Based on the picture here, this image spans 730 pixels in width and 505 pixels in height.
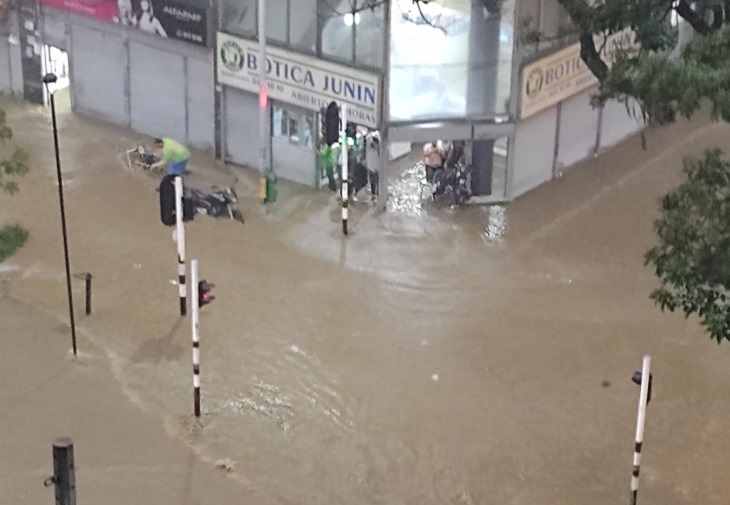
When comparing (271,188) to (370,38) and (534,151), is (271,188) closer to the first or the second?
(370,38)

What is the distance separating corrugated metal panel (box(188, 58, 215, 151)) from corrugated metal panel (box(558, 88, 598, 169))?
6.97 m

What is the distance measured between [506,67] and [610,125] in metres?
4.29

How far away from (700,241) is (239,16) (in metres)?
13.3

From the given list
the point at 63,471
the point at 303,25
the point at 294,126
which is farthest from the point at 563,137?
the point at 63,471

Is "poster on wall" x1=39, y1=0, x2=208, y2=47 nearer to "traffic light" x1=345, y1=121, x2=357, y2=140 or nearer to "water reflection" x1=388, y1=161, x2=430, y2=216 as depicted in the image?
"traffic light" x1=345, y1=121, x2=357, y2=140

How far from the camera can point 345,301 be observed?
62.5 ft

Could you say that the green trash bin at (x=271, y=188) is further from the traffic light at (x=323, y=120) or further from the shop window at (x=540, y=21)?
the shop window at (x=540, y=21)

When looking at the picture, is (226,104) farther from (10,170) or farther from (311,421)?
(311,421)

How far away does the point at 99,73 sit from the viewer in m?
26.2

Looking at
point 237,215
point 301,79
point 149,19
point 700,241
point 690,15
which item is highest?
point 690,15

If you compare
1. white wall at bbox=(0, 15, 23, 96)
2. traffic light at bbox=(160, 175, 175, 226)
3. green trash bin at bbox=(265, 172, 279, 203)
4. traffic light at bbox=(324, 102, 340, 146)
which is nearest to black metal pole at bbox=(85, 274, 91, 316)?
traffic light at bbox=(160, 175, 175, 226)

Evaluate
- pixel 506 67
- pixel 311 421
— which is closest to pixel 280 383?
pixel 311 421

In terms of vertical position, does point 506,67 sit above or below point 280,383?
above

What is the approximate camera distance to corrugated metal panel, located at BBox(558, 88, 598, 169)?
78.4 ft
